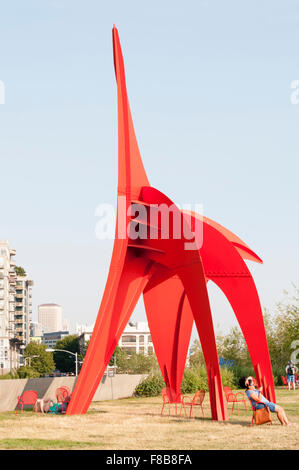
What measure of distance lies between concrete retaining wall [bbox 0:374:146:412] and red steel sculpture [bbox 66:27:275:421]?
3842 millimetres

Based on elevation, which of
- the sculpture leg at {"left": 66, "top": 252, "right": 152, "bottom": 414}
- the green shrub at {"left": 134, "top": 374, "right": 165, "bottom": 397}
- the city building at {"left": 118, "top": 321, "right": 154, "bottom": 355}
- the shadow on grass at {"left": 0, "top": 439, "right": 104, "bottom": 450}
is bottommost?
the shadow on grass at {"left": 0, "top": 439, "right": 104, "bottom": 450}

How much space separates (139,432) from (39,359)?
85.9 metres

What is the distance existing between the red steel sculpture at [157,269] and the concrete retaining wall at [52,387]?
151 inches

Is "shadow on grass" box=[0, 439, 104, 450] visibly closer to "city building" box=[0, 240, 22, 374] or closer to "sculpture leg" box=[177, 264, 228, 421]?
"sculpture leg" box=[177, 264, 228, 421]

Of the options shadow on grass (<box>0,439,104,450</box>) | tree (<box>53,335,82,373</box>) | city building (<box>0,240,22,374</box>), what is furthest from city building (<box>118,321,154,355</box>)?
shadow on grass (<box>0,439,104,450</box>)

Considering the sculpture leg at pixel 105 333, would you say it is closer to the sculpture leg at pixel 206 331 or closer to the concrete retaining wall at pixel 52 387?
the sculpture leg at pixel 206 331

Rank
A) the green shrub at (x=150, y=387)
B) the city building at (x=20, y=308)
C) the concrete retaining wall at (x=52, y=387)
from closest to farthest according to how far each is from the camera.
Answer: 1. the concrete retaining wall at (x=52, y=387)
2. the green shrub at (x=150, y=387)
3. the city building at (x=20, y=308)

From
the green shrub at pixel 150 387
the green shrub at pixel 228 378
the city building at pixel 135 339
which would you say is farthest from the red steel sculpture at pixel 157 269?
the city building at pixel 135 339

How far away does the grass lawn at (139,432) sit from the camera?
10.5m

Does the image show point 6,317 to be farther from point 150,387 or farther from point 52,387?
point 52,387

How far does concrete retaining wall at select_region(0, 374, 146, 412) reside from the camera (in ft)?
62.8

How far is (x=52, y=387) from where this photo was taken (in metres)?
20.8
